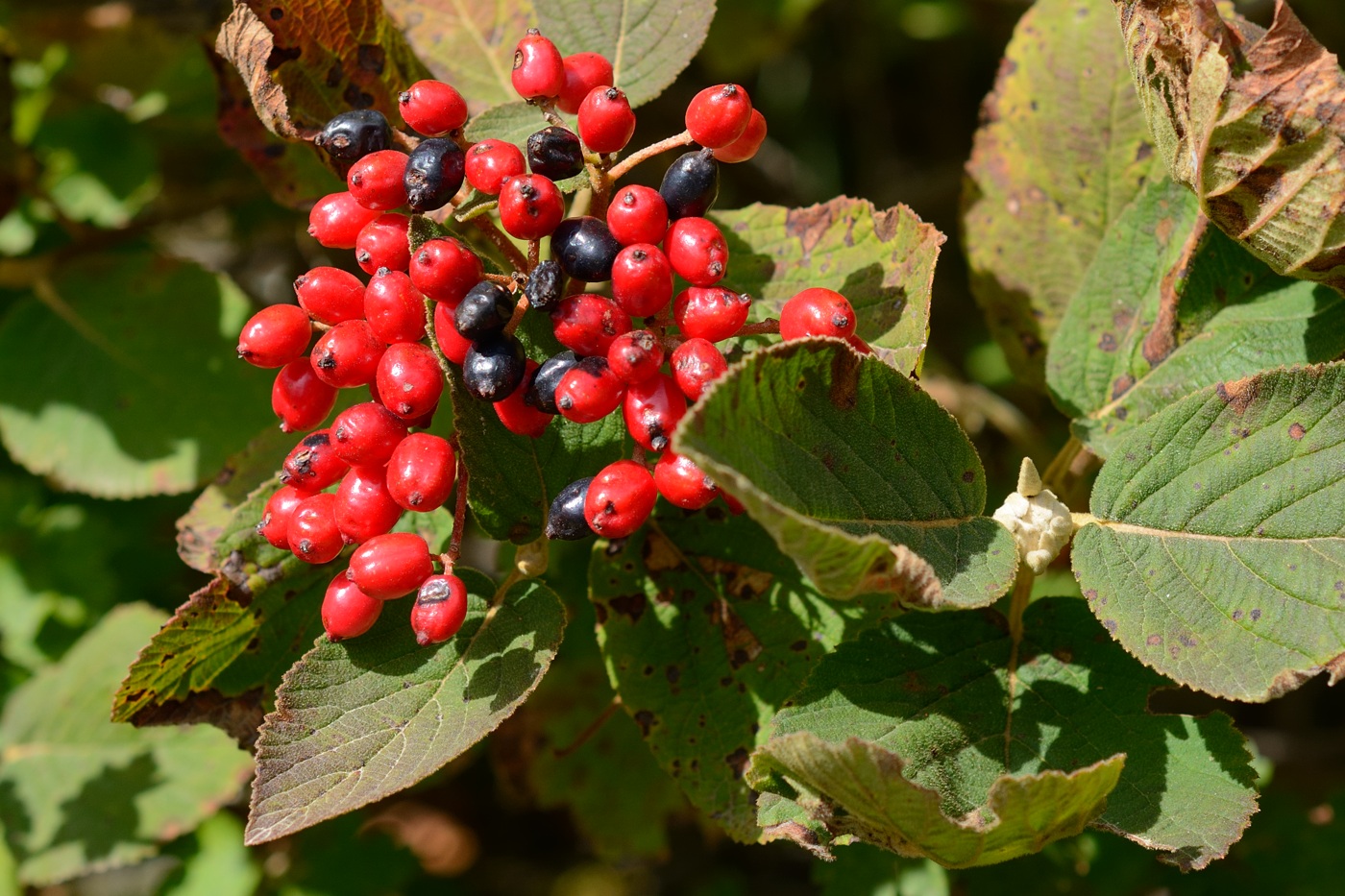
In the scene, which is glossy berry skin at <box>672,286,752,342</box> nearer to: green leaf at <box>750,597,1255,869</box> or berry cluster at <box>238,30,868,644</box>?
berry cluster at <box>238,30,868,644</box>

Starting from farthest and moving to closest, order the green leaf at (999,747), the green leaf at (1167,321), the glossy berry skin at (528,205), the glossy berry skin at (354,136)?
1. the green leaf at (1167,321)
2. the glossy berry skin at (354,136)
3. the glossy berry skin at (528,205)
4. the green leaf at (999,747)

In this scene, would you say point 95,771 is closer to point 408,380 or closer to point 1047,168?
point 408,380

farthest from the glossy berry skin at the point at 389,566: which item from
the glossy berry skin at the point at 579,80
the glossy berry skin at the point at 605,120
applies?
the glossy berry skin at the point at 579,80

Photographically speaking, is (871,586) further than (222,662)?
No

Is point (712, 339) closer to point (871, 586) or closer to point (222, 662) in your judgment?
point (871, 586)

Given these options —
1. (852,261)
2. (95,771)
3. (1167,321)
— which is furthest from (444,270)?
(95,771)

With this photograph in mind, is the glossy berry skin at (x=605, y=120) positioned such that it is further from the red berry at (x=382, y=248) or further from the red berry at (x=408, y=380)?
the red berry at (x=408, y=380)

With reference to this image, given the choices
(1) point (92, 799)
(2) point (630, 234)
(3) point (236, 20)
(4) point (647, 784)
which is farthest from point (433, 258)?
(1) point (92, 799)

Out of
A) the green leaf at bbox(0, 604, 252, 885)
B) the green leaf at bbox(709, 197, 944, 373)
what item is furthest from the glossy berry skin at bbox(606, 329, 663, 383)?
the green leaf at bbox(0, 604, 252, 885)
